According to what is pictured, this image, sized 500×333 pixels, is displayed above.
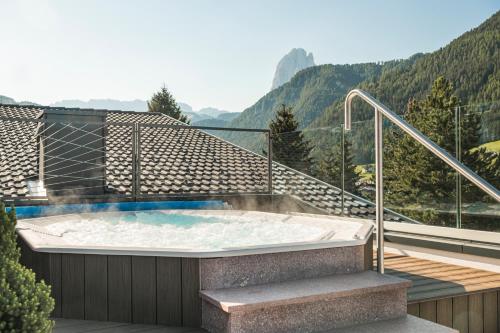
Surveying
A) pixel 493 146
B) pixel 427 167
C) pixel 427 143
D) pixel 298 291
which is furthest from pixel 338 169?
pixel 298 291

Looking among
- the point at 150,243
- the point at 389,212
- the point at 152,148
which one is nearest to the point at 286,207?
the point at 389,212

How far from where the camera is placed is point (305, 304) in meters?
2.11

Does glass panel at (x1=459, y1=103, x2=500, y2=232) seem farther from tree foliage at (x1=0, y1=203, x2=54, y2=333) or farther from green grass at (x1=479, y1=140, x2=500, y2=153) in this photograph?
tree foliage at (x1=0, y1=203, x2=54, y2=333)

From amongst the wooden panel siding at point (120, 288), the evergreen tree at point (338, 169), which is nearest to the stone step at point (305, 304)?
the wooden panel siding at point (120, 288)

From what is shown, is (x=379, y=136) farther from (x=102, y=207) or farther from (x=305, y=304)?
(x=102, y=207)

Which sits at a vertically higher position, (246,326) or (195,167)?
(195,167)

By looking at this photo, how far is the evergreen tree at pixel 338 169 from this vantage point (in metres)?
4.93

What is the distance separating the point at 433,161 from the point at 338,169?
1.28 m

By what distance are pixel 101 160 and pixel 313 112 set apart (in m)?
59.5

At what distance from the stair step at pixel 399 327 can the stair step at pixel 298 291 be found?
16 cm

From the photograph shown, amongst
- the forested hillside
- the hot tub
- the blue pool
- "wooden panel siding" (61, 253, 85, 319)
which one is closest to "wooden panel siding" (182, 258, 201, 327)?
the hot tub

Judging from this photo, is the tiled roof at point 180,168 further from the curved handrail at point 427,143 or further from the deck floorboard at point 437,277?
the curved handrail at point 427,143

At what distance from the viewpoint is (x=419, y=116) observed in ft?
13.2

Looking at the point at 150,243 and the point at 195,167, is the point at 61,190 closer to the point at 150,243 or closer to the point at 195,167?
the point at 150,243
